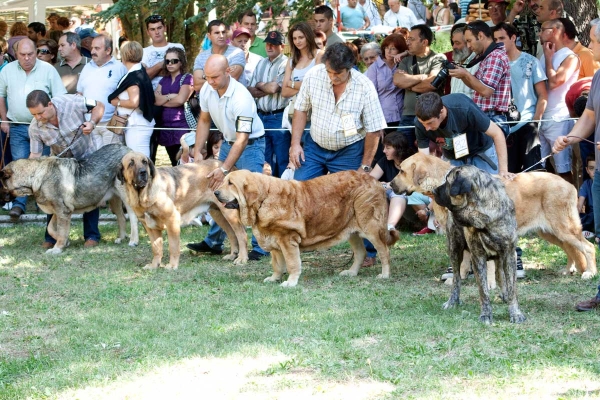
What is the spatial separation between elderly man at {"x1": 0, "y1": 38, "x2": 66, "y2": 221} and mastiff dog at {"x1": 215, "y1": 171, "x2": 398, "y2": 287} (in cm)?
461

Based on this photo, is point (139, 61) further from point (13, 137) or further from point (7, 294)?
point (7, 294)

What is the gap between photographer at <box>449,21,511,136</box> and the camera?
953 centimetres

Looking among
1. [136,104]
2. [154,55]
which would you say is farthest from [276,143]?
[154,55]

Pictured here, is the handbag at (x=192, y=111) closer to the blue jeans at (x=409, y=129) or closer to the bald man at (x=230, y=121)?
the bald man at (x=230, y=121)

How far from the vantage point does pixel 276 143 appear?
11.0 m

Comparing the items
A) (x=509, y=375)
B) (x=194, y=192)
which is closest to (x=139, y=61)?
(x=194, y=192)

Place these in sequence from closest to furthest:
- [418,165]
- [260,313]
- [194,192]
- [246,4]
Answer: [260,313] → [418,165] → [194,192] → [246,4]

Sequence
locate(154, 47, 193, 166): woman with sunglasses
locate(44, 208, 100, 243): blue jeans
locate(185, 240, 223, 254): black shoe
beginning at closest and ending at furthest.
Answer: locate(185, 240, 223, 254): black shoe < locate(44, 208, 100, 243): blue jeans < locate(154, 47, 193, 166): woman with sunglasses

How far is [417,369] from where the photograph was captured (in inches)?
212

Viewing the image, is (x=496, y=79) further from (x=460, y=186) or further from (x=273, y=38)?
(x=460, y=186)

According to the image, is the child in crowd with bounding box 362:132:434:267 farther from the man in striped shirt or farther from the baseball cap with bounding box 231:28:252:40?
the baseball cap with bounding box 231:28:252:40

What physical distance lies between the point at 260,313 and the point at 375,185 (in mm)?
2025

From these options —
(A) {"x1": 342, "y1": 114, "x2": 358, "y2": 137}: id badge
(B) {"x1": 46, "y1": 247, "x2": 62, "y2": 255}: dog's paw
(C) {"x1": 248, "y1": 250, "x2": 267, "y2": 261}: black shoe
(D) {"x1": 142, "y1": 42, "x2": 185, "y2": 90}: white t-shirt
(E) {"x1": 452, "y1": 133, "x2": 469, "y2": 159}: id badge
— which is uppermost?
(D) {"x1": 142, "y1": 42, "x2": 185, "y2": 90}: white t-shirt

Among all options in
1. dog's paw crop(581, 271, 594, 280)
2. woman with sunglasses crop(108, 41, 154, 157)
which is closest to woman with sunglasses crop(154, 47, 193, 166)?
woman with sunglasses crop(108, 41, 154, 157)
